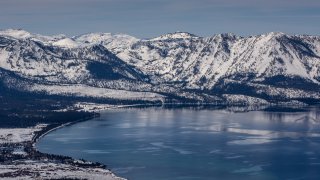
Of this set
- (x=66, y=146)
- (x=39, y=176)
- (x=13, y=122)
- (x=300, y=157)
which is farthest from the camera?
(x=13, y=122)

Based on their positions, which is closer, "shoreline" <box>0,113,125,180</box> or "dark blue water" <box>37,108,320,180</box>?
"shoreline" <box>0,113,125,180</box>

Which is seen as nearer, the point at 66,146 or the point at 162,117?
the point at 66,146

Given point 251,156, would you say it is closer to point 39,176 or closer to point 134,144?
point 134,144

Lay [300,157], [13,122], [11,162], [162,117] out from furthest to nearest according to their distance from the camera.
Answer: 1. [162,117]
2. [13,122]
3. [300,157]
4. [11,162]

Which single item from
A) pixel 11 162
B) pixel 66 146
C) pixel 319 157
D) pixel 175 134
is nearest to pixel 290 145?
pixel 319 157

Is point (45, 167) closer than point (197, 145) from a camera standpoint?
Yes

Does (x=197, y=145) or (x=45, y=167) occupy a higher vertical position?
(x=197, y=145)

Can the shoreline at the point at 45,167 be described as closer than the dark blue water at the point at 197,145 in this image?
Yes
